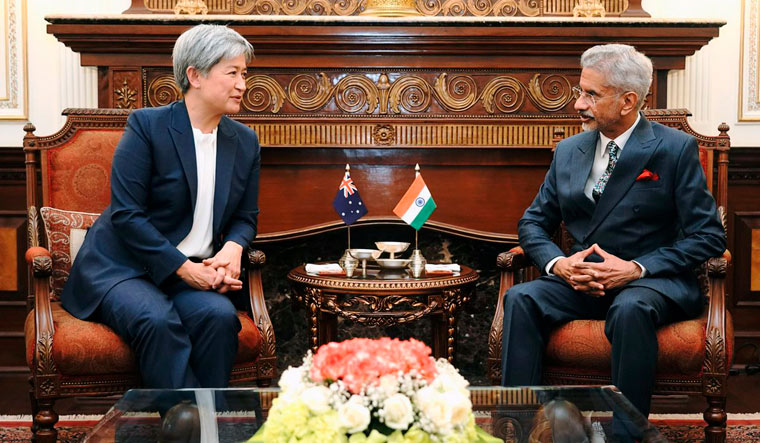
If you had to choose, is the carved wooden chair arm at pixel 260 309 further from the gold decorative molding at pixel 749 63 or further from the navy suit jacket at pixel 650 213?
the gold decorative molding at pixel 749 63

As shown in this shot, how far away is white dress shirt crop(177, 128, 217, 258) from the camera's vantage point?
10.7 feet

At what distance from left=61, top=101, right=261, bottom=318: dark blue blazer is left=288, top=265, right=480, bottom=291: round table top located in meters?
0.33

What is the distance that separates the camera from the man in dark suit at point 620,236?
9.89 feet

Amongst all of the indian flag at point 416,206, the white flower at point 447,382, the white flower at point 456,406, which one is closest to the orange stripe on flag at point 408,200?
the indian flag at point 416,206

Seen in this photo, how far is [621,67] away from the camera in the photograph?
10.7 feet

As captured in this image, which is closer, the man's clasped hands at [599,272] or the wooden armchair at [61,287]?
the wooden armchair at [61,287]

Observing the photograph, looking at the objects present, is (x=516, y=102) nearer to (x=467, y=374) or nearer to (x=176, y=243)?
(x=467, y=374)

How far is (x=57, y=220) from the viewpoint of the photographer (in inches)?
136

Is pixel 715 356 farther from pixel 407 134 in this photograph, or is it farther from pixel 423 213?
pixel 407 134

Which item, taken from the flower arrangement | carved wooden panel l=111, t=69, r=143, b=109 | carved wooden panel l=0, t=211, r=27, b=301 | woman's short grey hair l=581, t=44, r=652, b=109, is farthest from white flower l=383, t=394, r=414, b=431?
carved wooden panel l=0, t=211, r=27, b=301

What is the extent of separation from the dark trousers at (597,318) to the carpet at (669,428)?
0.83m

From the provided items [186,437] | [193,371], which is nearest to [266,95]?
[193,371]

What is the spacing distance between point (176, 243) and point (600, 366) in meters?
1.60

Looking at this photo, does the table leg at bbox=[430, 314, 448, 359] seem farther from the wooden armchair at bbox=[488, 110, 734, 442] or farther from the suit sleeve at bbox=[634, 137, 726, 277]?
the suit sleeve at bbox=[634, 137, 726, 277]
